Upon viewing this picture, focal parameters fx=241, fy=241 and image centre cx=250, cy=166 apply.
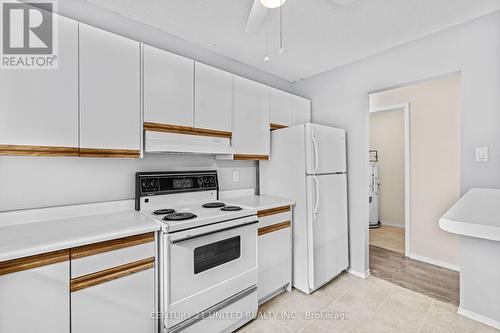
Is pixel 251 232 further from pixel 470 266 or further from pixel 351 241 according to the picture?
pixel 470 266

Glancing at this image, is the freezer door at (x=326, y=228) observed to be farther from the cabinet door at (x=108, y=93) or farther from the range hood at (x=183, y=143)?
the cabinet door at (x=108, y=93)

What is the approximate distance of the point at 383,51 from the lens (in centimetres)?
265

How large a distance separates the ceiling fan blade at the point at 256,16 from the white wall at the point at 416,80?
178cm

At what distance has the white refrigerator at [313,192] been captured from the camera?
7.85ft

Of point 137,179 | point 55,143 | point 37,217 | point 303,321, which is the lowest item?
point 303,321

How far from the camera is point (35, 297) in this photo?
1.19m

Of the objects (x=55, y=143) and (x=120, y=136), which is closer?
(x=55, y=143)

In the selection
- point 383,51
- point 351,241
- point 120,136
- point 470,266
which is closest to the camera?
point 120,136

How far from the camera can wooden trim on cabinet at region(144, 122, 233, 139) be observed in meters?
1.90

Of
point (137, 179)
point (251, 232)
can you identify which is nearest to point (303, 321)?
point (251, 232)

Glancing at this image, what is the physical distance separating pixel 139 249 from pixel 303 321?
1.47 metres

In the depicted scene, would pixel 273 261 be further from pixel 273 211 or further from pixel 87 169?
pixel 87 169

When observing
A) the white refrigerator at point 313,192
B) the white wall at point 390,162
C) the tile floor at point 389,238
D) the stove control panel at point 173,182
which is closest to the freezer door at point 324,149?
the white refrigerator at point 313,192

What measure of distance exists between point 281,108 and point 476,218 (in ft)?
6.94
